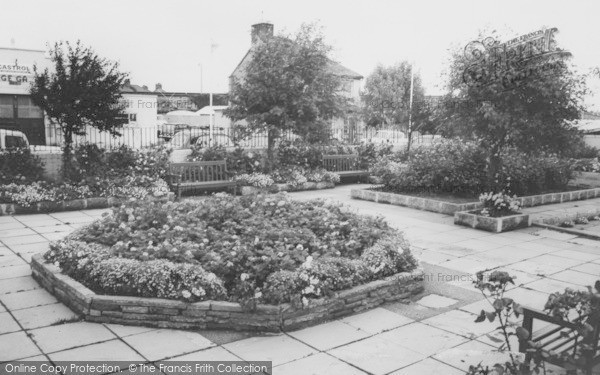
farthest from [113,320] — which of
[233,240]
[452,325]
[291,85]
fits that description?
[291,85]

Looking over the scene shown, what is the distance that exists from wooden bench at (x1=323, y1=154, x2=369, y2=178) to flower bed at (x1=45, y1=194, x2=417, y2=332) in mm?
9106

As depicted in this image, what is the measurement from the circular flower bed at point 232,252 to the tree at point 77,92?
5489mm

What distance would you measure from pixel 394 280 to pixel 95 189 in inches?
319

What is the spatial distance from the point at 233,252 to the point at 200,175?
336 inches

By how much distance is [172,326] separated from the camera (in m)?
4.89

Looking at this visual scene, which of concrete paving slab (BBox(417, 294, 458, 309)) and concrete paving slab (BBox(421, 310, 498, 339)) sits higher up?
concrete paving slab (BBox(417, 294, 458, 309))

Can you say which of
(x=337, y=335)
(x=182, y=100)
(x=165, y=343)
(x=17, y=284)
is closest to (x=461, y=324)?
(x=337, y=335)

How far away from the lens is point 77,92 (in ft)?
38.0

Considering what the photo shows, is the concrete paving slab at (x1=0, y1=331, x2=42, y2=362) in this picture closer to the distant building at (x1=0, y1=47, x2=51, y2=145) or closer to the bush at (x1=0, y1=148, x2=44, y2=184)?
the bush at (x1=0, y1=148, x2=44, y2=184)

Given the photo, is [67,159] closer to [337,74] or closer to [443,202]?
[443,202]

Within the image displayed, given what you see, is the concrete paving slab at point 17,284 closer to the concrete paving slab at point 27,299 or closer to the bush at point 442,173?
the concrete paving slab at point 27,299

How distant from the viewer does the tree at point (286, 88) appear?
14.6m

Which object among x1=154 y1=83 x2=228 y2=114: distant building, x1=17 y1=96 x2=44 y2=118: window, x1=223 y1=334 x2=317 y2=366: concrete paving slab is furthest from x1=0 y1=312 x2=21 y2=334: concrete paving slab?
x1=154 y1=83 x2=228 y2=114: distant building

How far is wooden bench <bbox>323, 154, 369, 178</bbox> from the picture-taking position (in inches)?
659
